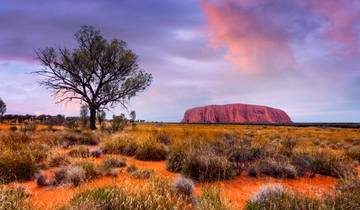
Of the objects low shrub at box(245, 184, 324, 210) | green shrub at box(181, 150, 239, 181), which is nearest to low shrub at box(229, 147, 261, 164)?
green shrub at box(181, 150, 239, 181)

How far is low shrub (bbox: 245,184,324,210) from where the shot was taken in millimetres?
4512

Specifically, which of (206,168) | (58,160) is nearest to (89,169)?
(58,160)

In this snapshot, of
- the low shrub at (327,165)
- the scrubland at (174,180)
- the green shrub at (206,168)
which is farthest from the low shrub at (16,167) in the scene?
the low shrub at (327,165)

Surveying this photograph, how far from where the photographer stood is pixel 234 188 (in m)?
7.62

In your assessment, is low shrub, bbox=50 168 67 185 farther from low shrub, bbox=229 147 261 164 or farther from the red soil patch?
low shrub, bbox=229 147 261 164

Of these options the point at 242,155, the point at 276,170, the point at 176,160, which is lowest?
the point at 276,170

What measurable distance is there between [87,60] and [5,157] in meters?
22.2

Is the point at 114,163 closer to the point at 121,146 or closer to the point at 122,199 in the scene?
the point at 121,146

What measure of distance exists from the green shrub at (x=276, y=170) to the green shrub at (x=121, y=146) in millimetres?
5820

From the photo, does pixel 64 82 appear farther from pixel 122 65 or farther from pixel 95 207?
pixel 95 207

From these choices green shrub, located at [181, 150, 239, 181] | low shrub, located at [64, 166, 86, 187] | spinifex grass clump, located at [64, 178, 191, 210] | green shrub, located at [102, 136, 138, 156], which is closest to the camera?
spinifex grass clump, located at [64, 178, 191, 210]

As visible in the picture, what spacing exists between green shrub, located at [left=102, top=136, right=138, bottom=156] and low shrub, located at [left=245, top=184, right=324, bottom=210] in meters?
8.41

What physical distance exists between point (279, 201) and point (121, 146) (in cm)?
975

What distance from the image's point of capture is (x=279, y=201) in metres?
4.91
